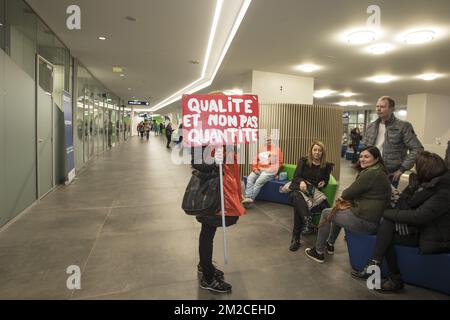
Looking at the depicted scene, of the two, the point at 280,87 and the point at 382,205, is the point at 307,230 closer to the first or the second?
the point at 382,205

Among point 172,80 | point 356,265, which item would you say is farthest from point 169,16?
point 172,80

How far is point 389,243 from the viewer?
258 cm

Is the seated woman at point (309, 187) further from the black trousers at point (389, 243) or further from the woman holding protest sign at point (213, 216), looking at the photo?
the woman holding protest sign at point (213, 216)

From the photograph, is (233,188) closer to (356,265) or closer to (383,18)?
(356,265)

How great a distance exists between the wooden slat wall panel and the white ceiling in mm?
1148

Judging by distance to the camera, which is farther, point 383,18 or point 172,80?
point 172,80

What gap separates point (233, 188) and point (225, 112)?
72 cm

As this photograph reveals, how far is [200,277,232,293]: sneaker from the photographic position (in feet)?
8.18

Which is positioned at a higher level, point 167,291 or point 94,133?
Answer: point 94,133

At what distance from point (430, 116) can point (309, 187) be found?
1165cm

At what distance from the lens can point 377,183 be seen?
2734 millimetres

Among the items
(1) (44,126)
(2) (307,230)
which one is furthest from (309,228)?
(1) (44,126)

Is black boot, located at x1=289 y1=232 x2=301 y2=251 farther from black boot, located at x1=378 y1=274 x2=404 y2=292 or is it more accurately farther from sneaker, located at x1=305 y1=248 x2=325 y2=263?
black boot, located at x1=378 y1=274 x2=404 y2=292

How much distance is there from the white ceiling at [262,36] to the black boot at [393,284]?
3.45 meters
